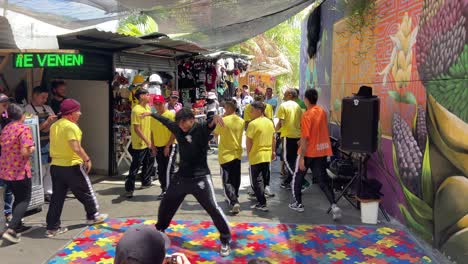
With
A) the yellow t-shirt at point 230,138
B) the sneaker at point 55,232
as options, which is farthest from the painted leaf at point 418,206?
the sneaker at point 55,232

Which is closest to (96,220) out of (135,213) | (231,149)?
(135,213)

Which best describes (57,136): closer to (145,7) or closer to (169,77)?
(145,7)

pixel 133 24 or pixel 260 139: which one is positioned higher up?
pixel 133 24

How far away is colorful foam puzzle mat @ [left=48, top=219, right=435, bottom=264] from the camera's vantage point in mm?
4695

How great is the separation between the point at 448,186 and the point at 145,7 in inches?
200

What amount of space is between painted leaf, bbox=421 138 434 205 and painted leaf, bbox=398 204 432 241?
33 cm

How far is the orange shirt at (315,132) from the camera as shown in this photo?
243 inches

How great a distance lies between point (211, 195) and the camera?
15.5 feet

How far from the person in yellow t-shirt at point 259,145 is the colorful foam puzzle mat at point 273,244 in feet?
2.42

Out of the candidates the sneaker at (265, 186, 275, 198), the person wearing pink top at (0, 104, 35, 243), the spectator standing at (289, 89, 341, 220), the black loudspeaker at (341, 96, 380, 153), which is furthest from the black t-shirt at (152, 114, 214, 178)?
the sneaker at (265, 186, 275, 198)

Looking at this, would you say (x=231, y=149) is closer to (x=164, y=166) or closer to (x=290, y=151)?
(x=164, y=166)

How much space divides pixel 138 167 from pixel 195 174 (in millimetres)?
2677

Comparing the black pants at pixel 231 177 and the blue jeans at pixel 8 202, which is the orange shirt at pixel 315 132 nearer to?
the black pants at pixel 231 177

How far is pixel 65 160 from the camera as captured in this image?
206 inches
